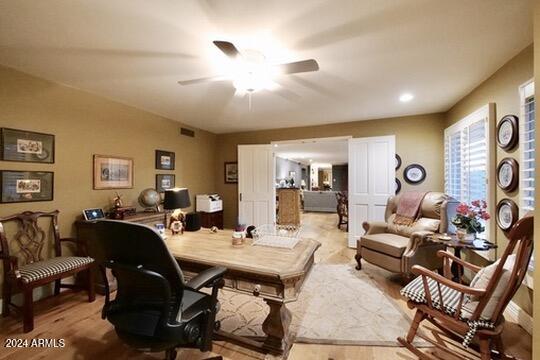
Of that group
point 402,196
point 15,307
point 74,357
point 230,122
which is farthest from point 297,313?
point 230,122

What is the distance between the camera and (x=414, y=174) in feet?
13.5

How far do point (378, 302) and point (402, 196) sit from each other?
5.62ft

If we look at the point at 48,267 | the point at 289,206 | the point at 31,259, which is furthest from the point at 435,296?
the point at 289,206

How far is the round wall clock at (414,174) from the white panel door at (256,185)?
249cm

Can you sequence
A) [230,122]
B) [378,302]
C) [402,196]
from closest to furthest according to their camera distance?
1. [378,302]
2. [402,196]
3. [230,122]

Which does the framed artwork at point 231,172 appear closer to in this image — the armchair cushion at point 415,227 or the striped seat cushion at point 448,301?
the armchair cushion at point 415,227

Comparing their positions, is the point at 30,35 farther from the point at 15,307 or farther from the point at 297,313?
the point at 297,313

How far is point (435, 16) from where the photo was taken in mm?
1629

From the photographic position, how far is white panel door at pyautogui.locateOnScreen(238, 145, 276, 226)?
16.4ft

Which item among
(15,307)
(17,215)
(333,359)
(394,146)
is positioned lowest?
(333,359)

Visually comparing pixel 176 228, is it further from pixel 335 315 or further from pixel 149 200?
pixel 335 315

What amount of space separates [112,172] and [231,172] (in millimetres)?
2527

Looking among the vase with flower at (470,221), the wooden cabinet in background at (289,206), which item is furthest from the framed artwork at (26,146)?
the wooden cabinet in background at (289,206)

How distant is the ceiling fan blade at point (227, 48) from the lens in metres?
1.45
